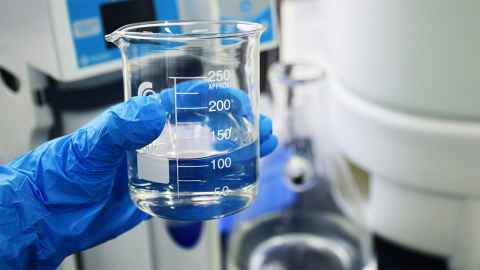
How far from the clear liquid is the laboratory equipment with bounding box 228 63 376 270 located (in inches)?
17.5

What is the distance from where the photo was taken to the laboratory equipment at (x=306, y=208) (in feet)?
3.25

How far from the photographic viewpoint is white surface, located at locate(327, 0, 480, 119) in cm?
73

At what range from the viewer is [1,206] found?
561 millimetres

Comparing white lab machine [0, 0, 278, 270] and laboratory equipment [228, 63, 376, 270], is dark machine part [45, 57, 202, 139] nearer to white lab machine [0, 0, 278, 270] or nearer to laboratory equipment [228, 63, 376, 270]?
white lab machine [0, 0, 278, 270]

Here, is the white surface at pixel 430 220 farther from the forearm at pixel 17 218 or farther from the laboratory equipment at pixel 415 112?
the forearm at pixel 17 218

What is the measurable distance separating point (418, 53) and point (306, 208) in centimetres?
44

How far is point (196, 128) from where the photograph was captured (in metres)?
0.55

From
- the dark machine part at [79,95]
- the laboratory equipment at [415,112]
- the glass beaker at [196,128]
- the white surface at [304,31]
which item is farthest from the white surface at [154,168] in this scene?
the white surface at [304,31]

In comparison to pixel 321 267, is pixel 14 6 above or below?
above

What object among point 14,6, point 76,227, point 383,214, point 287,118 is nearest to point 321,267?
point 383,214

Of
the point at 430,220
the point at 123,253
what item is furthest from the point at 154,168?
the point at 430,220

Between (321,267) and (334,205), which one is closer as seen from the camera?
(321,267)

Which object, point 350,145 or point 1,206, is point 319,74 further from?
point 1,206

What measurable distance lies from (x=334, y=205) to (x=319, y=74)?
28cm
